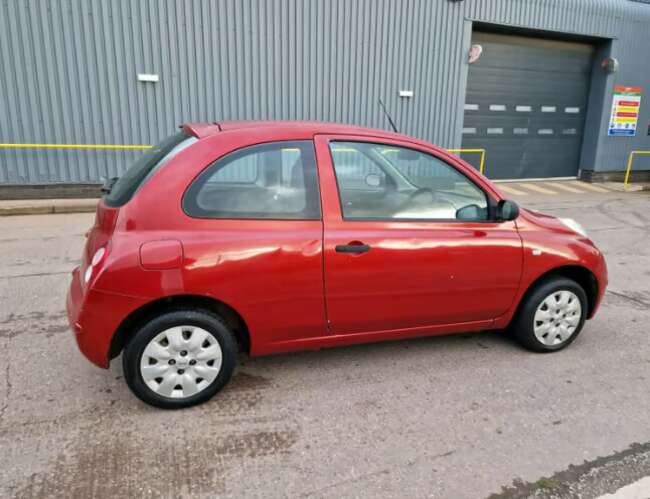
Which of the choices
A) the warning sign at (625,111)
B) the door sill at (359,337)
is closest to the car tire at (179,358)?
the door sill at (359,337)

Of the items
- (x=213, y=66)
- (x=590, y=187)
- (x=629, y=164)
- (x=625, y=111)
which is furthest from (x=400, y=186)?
(x=625, y=111)

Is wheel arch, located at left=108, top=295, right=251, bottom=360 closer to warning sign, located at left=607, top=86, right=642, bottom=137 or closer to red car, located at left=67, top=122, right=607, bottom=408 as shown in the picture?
red car, located at left=67, top=122, right=607, bottom=408

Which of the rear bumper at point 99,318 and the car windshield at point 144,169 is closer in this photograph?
the rear bumper at point 99,318

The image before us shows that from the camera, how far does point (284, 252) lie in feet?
9.82

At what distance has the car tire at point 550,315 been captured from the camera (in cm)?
376

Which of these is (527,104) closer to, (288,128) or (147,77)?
(147,77)

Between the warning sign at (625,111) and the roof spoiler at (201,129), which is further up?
the warning sign at (625,111)

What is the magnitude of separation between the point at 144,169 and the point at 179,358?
45.3 inches

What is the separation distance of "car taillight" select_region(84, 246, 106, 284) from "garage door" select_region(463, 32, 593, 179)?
11730 mm

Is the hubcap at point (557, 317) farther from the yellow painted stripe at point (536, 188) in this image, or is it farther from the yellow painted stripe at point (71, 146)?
the yellow painted stripe at point (536, 188)

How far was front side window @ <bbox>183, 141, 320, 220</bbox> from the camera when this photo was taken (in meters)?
3.01

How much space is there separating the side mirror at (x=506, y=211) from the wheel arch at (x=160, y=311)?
6.18ft

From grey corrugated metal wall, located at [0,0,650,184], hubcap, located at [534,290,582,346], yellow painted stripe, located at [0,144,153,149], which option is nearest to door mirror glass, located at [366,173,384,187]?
hubcap, located at [534,290,582,346]

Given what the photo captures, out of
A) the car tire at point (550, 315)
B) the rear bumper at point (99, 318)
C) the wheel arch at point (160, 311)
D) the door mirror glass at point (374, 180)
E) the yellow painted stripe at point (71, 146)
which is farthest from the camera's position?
the yellow painted stripe at point (71, 146)
